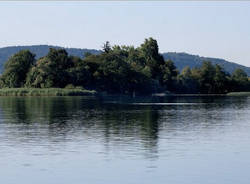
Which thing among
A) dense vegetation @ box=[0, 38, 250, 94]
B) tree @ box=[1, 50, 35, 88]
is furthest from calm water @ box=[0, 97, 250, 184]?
tree @ box=[1, 50, 35, 88]

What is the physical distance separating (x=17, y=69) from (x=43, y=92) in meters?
24.4

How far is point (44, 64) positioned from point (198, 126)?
129 m

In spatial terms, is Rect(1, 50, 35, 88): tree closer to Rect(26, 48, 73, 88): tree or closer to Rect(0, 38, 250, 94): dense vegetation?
Rect(0, 38, 250, 94): dense vegetation

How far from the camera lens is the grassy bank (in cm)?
16349

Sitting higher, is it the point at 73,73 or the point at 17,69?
the point at 17,69

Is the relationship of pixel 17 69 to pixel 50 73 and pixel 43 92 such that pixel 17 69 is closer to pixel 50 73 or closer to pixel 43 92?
pixel 50 73

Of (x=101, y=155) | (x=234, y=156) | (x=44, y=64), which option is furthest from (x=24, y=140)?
(x=44, y=64)

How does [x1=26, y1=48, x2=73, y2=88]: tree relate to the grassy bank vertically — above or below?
above

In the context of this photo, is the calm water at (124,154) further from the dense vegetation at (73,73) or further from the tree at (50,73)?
the dense vegetation at (73,73)

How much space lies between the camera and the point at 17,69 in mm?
185375

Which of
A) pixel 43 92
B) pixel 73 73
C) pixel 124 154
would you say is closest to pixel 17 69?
pixel 73 73

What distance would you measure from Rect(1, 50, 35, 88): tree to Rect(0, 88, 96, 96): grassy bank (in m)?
10.2

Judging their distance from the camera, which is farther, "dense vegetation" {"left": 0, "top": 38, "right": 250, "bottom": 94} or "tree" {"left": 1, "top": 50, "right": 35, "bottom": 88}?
"tree" {"left": 1, "top": 50, "right": 35, "bottom": 88}

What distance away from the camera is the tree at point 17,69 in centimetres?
18300
